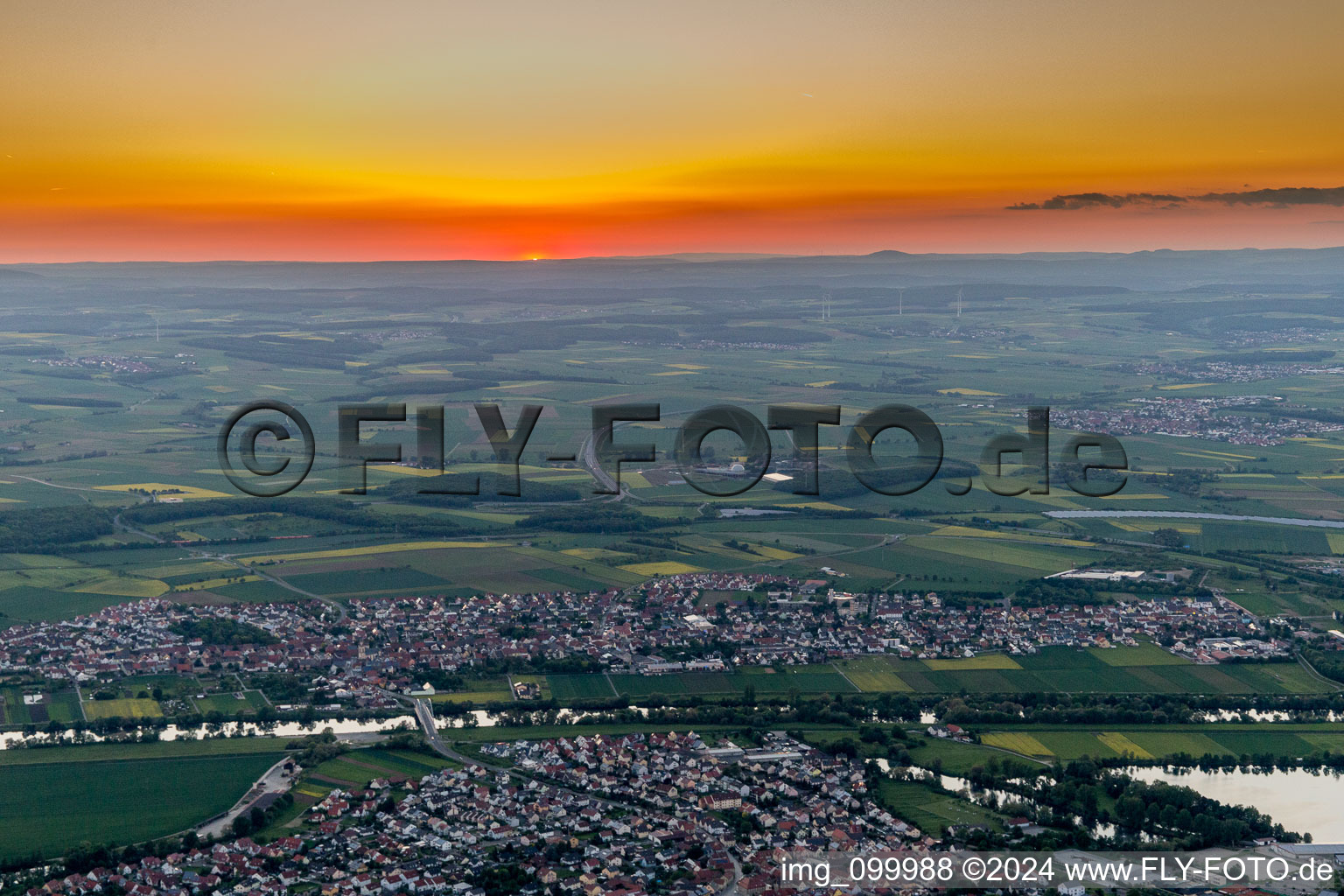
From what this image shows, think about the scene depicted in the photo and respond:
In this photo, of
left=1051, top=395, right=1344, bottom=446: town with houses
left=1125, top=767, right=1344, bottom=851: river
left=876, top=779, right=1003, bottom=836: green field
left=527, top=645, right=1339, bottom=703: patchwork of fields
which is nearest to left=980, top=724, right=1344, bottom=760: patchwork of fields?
left=1125, top=767, right=1344, bottom=851: river

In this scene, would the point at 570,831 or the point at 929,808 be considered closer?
the point at 570,831

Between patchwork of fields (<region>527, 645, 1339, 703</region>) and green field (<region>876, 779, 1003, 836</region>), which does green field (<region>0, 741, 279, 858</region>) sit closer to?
patchwork of fields (<region>527, 645, 1339, 703</region>)

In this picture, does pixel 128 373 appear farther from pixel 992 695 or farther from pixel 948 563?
pixel 992 695

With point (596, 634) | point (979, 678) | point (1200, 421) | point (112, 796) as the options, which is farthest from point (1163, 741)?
point (1200, 421)

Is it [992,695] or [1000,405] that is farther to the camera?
[1000,405]

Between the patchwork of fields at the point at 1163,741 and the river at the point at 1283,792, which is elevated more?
the patchwork of fields at the point at 1163,741

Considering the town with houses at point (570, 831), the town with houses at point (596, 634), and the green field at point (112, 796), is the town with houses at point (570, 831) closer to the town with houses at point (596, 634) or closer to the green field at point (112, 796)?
the green field at point (112, 796)

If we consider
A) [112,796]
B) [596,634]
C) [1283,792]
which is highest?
[596,634]

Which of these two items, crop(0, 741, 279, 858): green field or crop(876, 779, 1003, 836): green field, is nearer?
crop(0, 741, 279, 858): green field

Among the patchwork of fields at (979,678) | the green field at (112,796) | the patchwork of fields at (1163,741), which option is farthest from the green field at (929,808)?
the green field at (112,796)

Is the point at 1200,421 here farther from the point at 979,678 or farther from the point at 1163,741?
the point at 1163,741

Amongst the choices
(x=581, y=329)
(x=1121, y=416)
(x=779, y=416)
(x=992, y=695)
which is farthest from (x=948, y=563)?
(x=581, y=329)
